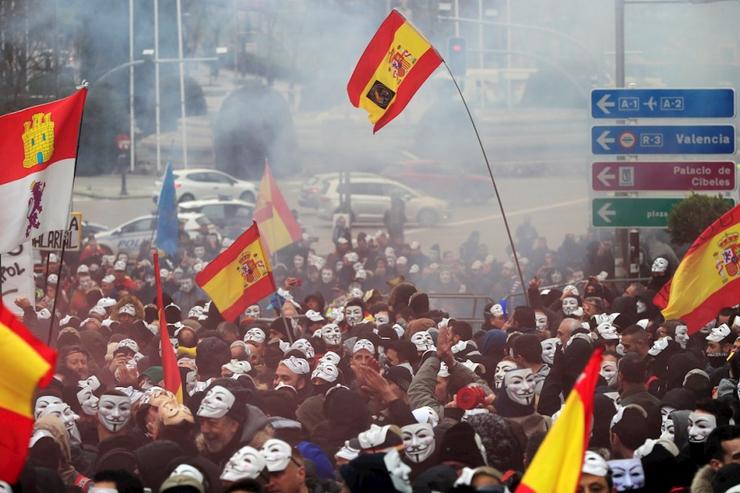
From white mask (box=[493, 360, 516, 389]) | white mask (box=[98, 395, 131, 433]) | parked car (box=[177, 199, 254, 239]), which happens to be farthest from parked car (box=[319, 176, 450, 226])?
white mask (box=[98, 395, 131, 433])

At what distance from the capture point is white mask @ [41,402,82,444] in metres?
6.55

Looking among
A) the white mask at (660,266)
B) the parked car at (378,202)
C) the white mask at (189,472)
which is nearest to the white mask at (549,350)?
the white mask at (660,266)

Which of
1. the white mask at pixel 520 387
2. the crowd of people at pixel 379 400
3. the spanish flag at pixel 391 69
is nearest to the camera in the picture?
the crowd of people at pixel 379 400

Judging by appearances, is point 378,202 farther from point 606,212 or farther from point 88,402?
point 88,402

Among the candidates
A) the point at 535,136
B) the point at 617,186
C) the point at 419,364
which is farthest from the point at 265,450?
the point at 535,136

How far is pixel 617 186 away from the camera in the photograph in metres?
13.3

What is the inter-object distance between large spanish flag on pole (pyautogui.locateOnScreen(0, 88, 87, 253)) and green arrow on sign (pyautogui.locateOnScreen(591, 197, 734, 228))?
6.12 metres

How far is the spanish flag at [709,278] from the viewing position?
29.0 feet

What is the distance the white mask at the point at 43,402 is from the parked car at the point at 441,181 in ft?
74.4

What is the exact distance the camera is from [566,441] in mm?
4309

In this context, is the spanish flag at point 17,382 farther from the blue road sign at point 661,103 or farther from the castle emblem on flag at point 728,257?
the blue road sign at point 661,103

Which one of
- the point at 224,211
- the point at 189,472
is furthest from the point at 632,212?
the point at 224,211

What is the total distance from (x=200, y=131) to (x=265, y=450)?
26878 mm

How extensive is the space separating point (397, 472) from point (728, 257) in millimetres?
4299
